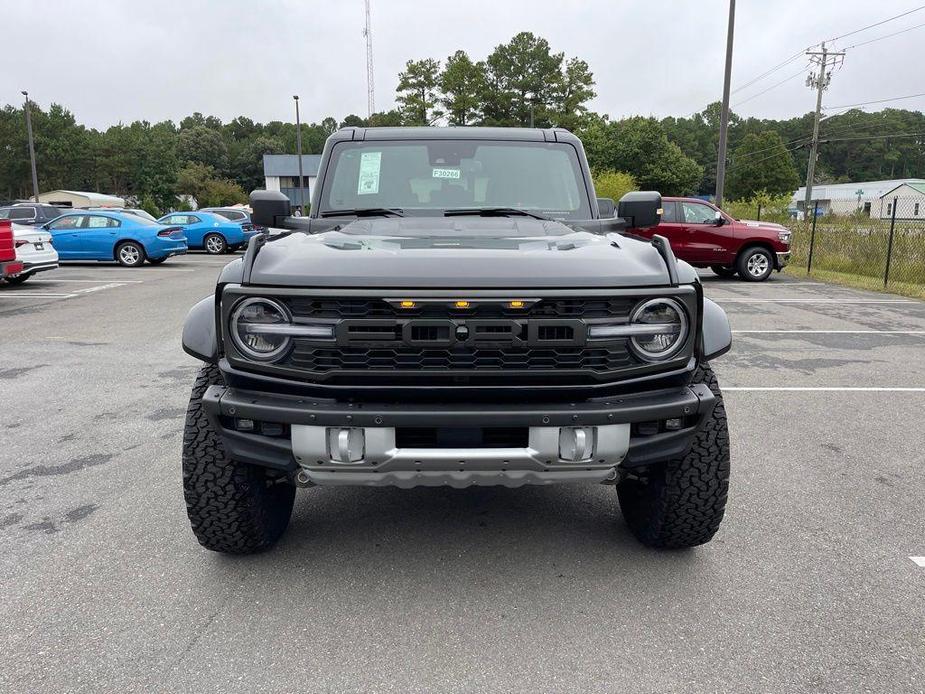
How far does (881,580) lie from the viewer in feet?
9.77

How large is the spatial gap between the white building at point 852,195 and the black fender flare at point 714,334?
74276mm

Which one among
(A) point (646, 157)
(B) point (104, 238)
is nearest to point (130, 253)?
(B) point (104, 238)

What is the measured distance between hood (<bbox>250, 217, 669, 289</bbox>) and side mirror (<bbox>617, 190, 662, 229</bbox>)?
0.94 metres

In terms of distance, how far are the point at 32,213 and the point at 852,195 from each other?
83.8 metres

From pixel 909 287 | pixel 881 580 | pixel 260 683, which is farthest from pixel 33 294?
pixel 909 287

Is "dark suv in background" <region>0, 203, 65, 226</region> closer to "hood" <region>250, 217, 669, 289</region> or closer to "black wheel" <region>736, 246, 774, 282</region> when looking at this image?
"black wheel" <region>736, 246, 774, 282</region>

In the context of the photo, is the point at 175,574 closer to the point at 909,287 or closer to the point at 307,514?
the point at 307,514

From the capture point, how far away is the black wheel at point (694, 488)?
2.93 metres

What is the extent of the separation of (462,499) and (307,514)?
79 centimetres

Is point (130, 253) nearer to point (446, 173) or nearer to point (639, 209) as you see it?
point (446, 173)

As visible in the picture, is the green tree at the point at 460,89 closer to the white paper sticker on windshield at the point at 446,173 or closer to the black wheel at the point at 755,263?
the black wheel at the point at 755,263

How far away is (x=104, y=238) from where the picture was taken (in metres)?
17.9

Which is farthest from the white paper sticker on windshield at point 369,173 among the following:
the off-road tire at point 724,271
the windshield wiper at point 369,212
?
the off-road tire at point 724,271

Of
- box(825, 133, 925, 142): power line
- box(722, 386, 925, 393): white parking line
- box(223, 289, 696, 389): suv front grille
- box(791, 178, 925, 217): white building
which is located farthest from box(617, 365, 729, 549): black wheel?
box(825, 133, 925, 142): power line
